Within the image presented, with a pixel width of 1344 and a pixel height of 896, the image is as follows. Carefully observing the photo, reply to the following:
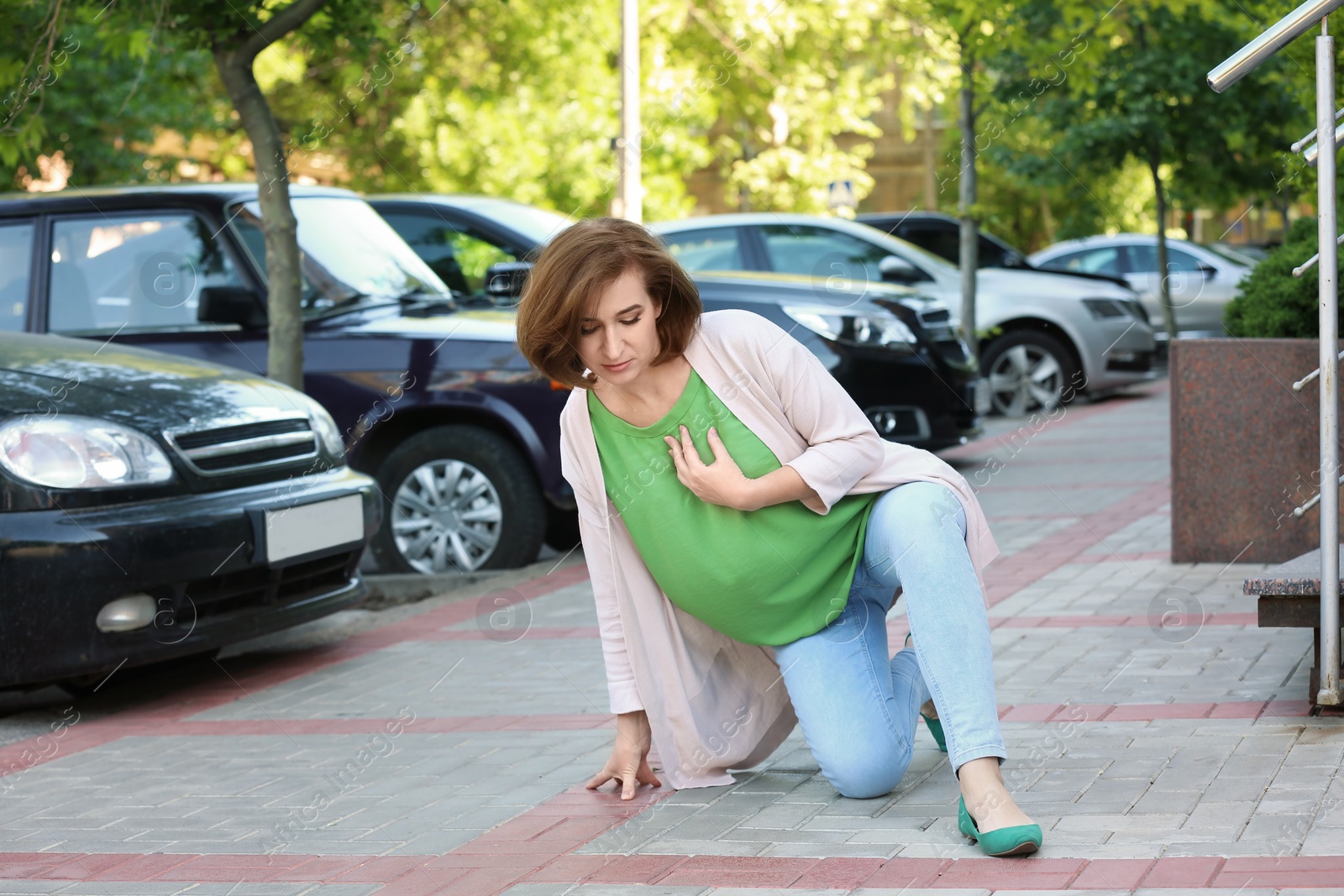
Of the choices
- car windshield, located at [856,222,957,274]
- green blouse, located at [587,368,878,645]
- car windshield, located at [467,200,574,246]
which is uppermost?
car windshield, located at [467,200,574,246]

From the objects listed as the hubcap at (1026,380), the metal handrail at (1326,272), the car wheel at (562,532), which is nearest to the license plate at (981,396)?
the car wheel at (562,532)

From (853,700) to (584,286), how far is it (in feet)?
3.74

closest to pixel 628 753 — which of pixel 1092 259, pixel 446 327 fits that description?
pixel 446 327

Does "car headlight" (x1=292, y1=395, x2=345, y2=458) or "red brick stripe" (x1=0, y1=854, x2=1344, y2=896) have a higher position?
"car headlight" (x1=292, y1=395, x2=345, y2=458)

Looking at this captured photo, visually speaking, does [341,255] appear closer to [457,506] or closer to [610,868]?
[457,506]

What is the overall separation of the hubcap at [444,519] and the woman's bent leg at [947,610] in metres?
4.18

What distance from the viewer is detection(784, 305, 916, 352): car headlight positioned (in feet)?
29.5

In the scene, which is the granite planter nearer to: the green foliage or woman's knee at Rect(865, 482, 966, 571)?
woman's knee at Rect(865, 482, 966, 571)

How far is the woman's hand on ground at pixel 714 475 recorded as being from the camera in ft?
12.0

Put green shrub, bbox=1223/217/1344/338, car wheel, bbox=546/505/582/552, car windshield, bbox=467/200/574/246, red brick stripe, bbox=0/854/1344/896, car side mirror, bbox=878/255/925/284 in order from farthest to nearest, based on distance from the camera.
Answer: car side mirror, bbox=878/255/925/284 < car windshield, bbox=467/200/574/246 < car wheel, bbox=546/505/582/552 < green shrub, bbox=1223/217/1344/338 < red brick stripe, bbox=0/854/1344/896

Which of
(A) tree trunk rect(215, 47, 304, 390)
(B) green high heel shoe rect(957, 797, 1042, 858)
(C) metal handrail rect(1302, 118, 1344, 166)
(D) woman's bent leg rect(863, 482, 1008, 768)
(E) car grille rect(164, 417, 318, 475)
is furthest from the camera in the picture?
(A) tree trunk rect(215, 47, 304, 390)

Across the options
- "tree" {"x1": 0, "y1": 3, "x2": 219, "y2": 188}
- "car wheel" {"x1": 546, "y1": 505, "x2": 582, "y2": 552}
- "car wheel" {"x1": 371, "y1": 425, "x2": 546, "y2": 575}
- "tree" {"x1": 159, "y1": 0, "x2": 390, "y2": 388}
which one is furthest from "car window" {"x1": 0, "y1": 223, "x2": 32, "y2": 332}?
"car wheel" {"x1": 546, "y1": 505, "x2": 582, "y2": 552}

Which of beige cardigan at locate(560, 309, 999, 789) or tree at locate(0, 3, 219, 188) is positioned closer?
beige cardigan at locate(560, 309, 999, 789)

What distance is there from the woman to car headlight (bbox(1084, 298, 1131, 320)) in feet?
36.3
